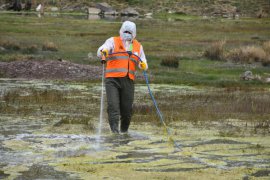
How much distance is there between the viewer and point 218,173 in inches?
430

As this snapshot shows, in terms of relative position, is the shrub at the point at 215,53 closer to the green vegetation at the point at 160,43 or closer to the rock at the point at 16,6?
the green vegetation at the point at 160,43

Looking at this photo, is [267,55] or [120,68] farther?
[267,55]

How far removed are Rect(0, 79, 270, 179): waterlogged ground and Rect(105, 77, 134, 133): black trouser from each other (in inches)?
13.6

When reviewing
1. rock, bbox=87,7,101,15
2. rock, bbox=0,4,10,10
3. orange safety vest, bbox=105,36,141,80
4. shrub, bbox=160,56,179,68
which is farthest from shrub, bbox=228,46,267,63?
rock, bbox=0,4,10,10

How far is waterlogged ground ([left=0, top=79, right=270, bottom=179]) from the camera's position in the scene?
11.1m

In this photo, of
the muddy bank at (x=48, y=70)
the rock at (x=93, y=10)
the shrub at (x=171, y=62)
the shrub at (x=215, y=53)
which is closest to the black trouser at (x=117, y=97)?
the muddy bank at (x=48, y=70)

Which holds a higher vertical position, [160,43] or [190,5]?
[160,43]

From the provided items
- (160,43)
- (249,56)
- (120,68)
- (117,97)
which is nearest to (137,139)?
(117,97)

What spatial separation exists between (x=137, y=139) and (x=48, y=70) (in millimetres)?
15379

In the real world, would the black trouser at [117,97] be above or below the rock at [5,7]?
above

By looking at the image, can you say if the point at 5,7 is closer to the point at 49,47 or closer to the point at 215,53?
the point at 49,47

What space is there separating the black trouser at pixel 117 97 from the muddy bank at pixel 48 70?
44.8 feet

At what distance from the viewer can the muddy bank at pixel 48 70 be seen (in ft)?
93.7

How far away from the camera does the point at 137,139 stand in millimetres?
14195
